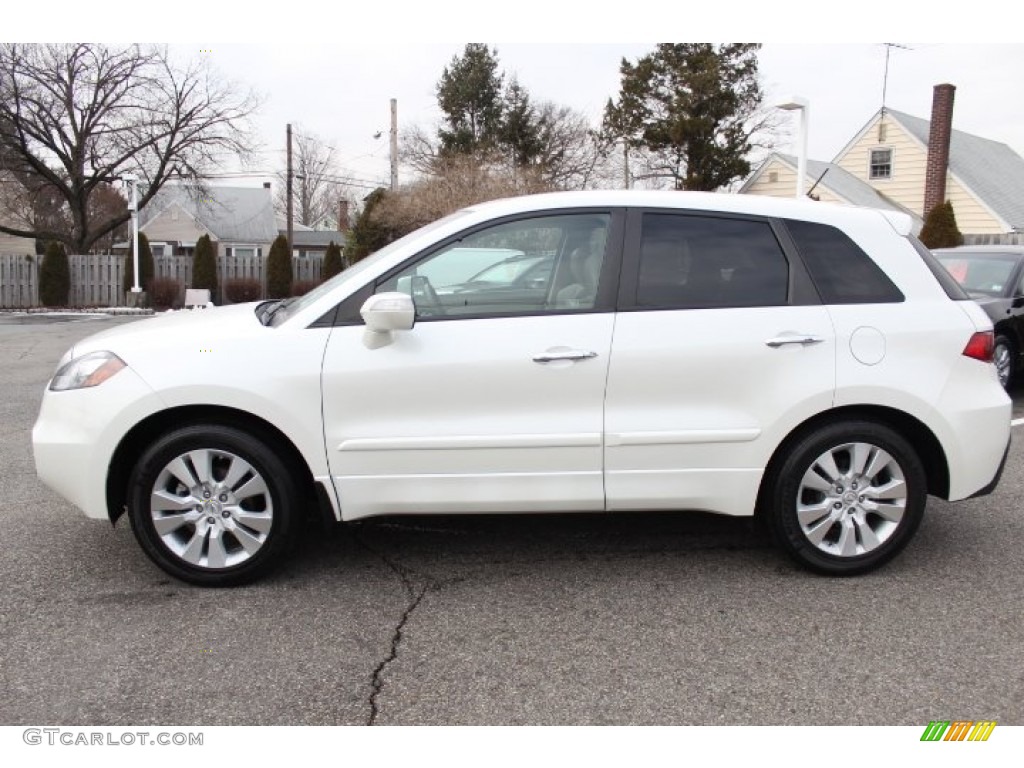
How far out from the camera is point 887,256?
397cm

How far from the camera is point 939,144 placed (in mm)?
28203

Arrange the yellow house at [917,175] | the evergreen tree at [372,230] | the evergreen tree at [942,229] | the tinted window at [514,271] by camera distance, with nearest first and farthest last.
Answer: the tinted window at [514,271]
the evergreen tree at [942,229]
the yellow house at [917,175]
the evergreen tree at [372,230]

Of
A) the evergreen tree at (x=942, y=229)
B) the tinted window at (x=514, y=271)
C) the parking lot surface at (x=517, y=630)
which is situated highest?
the evergreen tree at (x=942, y=229)

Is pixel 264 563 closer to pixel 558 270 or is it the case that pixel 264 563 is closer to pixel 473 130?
pixel 558 270

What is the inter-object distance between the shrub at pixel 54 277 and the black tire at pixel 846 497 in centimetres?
2601

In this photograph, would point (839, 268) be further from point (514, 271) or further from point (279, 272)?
point (279, 272)

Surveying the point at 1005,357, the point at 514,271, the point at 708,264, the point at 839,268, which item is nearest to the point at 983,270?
the point at 1005,357

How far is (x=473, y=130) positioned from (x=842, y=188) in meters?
17.7

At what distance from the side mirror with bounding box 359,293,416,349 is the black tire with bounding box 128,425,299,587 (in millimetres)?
742

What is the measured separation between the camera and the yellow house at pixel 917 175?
2816 cm

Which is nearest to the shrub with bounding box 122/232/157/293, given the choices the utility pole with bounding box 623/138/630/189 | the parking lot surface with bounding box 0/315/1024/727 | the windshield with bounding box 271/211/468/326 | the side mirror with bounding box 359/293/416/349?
the utility pole with bounding box 623/138/630/189

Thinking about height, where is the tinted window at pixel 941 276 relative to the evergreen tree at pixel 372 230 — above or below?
below

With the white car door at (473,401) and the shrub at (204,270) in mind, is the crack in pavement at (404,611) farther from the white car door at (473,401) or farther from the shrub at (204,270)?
the shrub at (204,270)

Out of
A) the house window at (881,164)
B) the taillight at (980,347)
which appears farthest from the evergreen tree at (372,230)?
the taillight at (980,347)
